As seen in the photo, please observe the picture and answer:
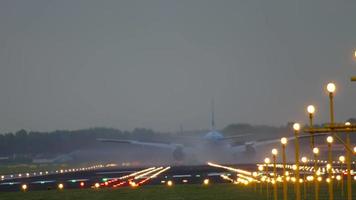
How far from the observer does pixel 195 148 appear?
405 feet

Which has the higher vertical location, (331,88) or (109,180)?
(109,180)

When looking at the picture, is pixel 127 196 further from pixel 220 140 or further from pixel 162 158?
pixel 162 158

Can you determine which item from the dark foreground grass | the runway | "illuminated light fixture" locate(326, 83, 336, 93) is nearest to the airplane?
the runway

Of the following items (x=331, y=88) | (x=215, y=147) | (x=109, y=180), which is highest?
(x=215, y=147)

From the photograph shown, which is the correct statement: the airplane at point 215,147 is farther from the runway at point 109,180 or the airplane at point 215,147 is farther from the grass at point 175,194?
the grass at point 175,194

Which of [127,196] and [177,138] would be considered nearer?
[127,196]

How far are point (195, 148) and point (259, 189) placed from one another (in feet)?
251

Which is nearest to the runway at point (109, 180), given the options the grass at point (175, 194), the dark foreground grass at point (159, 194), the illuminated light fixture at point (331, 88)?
the dark foreground grass at point (159, 194)

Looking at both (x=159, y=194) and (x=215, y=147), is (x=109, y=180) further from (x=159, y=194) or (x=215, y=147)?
(x=215, y=147)

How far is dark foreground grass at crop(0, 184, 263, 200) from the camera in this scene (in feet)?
138

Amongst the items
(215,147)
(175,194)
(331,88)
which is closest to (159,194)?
(175,194)

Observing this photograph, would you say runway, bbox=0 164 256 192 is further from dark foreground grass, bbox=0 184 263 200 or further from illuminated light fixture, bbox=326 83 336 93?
illuminated light fixture, bbox=326 83 336 93

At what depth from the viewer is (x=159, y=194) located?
45.3 meters

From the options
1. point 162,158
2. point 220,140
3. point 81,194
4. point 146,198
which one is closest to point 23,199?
point 81,194
